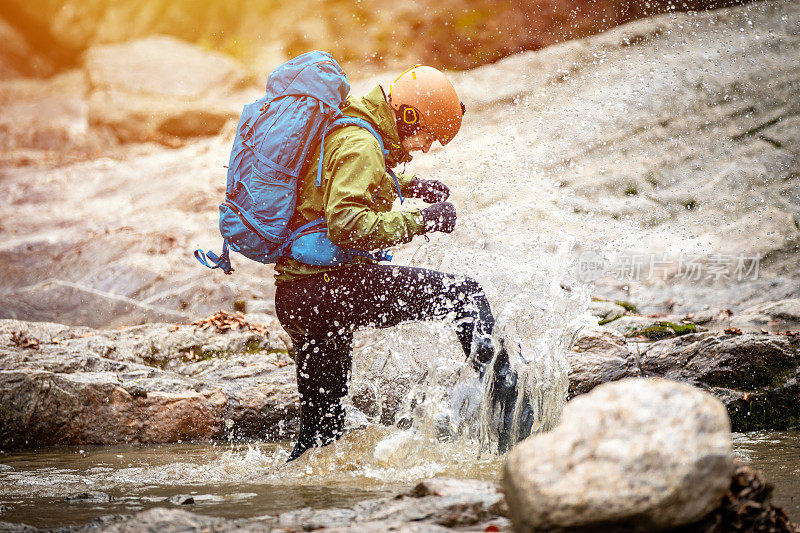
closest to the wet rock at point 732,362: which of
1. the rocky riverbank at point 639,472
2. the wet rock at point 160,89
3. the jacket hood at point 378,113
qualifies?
the jacket hood at point 378,113

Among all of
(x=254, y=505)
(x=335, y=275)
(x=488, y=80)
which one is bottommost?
(x=254, y=505)

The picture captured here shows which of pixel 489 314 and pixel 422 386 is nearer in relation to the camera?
pixel 489 314

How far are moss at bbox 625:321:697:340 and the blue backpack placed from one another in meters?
3.99

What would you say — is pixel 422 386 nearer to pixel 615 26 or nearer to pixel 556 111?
pixel 556 111

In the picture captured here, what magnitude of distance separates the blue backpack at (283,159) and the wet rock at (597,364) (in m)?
2.76

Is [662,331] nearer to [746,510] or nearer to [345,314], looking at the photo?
[345,314]

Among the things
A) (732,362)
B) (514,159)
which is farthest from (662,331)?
(514,159)

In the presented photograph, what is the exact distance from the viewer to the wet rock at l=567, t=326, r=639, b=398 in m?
5.82

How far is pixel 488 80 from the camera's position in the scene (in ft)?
45.3

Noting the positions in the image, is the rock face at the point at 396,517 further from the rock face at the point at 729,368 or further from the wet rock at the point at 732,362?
the wet rock at the point at 732,362

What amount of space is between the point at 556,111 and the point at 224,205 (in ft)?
34.4

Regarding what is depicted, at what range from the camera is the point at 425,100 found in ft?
12.9

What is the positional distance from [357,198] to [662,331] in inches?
170

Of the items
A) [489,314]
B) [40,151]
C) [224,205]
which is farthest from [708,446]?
[40,151]
